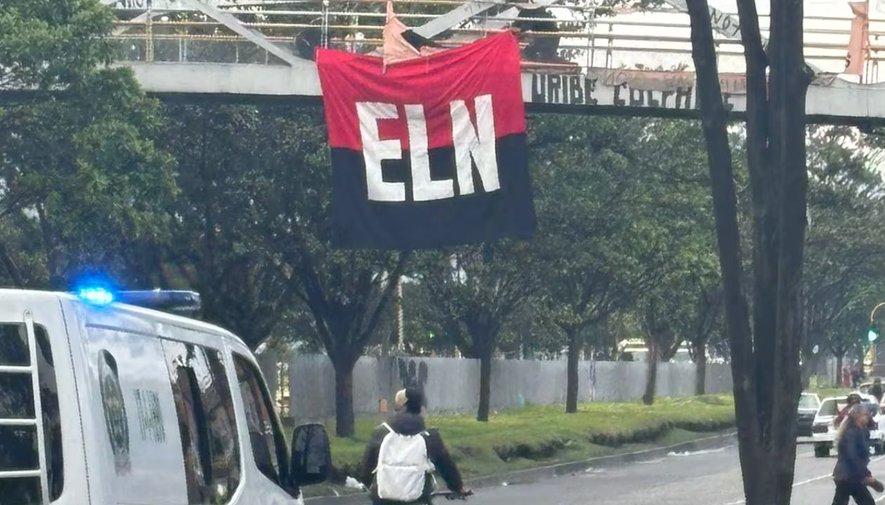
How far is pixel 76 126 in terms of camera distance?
62.6 ft

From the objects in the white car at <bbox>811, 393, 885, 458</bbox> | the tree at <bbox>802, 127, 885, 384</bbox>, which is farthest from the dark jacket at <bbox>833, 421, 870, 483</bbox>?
the tree at <bbox>802, 127, 885, 384</bbox>

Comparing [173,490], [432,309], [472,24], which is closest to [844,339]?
[432,309]

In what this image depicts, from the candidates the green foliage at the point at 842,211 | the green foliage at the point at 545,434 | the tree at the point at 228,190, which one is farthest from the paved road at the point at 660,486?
the green foliage at the point at 842,211

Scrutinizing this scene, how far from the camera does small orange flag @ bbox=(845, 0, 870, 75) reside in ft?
67.2

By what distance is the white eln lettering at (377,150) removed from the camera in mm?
18672

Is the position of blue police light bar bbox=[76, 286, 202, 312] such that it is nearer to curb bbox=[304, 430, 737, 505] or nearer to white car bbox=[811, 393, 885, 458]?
curb bbox=[304, 430, 737, 505]

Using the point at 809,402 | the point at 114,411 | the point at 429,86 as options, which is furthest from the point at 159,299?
the point at 809,402

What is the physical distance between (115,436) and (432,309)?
39.0 metres

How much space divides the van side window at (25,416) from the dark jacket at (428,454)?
551 cm

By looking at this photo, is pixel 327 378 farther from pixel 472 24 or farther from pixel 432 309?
pixel 472 24

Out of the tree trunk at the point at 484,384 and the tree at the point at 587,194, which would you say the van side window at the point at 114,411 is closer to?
the tree at the point at 587,194

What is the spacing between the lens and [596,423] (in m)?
40.3

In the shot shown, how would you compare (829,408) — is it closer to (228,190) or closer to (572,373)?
(572,373)

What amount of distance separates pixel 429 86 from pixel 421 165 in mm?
962
